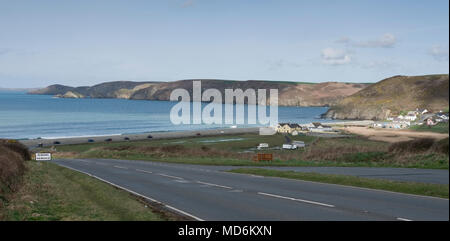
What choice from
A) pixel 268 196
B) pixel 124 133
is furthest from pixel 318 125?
pixel 268 196

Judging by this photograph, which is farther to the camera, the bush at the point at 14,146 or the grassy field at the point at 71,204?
the bush at the point at 14,146

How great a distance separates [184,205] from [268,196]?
316 cm

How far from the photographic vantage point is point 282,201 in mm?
14164

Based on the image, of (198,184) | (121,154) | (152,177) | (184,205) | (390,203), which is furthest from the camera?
(121,154)

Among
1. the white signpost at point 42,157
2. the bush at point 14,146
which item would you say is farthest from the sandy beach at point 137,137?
the bush at point 14,146

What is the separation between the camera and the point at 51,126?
6831 cm

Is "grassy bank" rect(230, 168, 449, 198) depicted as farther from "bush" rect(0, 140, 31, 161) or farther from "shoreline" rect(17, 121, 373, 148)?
"shoreline" rect(17, 121, 373, 148)

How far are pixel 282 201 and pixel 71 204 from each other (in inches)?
261

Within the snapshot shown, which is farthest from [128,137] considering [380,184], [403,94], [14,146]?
[380,184]

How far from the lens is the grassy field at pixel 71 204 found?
38.3 feet

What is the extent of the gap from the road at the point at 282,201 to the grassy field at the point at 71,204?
4.09 ft

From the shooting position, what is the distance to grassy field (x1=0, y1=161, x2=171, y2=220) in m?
11.7

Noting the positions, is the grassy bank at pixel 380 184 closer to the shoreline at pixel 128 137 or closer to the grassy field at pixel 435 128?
the grassy field at pixel 435 128
